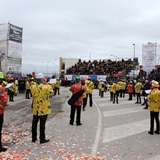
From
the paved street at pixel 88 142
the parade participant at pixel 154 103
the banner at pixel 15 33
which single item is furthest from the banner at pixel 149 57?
the parade participant at pixel 154 103

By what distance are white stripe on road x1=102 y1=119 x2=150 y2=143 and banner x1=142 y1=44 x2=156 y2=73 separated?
59.3 feet

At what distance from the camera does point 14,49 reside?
28.4m

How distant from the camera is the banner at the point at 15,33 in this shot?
28.2 m

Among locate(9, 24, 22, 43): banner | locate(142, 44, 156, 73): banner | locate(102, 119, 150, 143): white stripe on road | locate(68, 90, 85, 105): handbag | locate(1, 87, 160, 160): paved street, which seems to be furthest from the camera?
locate(9, 24, 22, 43): banner

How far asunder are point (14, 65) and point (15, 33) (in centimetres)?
449

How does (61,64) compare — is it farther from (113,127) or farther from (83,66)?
(113,127)

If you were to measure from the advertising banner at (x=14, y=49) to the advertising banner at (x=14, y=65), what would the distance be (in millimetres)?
537

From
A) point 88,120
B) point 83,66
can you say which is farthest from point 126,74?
point 88,120

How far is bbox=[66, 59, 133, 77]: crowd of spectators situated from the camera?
39938 mm

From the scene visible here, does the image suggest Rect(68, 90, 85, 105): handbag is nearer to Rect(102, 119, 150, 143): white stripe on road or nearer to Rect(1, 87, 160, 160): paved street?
Rect(1, 87, 160, 160): paved street

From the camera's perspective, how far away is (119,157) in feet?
16.1

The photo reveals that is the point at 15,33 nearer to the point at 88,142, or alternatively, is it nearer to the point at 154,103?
the point at 154,103

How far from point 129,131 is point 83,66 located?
38606 mm

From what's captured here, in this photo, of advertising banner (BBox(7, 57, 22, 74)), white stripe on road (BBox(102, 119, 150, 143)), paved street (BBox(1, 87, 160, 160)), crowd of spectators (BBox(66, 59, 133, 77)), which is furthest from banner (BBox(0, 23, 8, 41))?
white stripe on road (BBox(102, 119, 150, 143))
